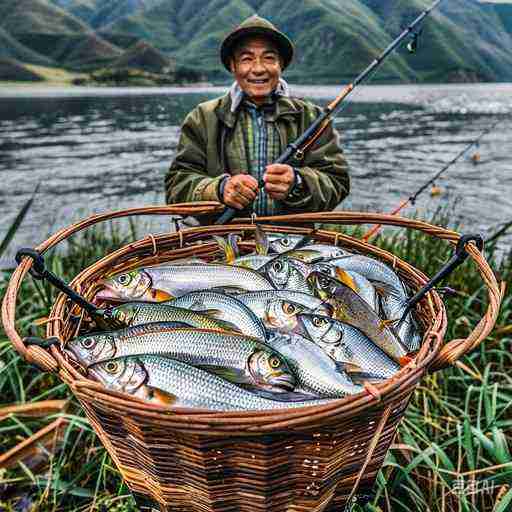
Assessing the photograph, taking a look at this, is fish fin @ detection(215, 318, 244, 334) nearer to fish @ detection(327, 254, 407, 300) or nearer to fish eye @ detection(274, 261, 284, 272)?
fish eye @ detection(274, 261, 284, 272)

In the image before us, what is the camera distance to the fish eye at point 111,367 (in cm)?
168

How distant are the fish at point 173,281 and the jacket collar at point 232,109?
65.9 inches

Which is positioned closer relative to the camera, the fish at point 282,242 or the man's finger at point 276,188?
the fish at point 282,242

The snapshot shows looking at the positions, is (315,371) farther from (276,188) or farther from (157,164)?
(157,164)

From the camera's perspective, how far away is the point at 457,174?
15703mm

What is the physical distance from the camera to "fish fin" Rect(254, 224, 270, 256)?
2.76 meters

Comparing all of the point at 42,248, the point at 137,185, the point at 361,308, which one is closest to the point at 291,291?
the point at 361,308

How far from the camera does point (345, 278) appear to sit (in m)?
2.37

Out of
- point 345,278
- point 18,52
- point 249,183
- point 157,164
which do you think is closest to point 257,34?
point 249,183

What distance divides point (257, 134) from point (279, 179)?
84 cm

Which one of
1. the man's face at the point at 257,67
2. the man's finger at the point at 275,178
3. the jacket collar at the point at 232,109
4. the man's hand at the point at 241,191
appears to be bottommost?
the man's hand at the point at 241,191

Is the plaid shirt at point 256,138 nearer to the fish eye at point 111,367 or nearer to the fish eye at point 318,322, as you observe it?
the fish eye at point 318,322

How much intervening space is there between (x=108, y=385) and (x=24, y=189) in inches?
549

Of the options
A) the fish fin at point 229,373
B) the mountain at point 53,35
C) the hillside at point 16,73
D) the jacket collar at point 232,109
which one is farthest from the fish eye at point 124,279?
the mountain at point 53,35
